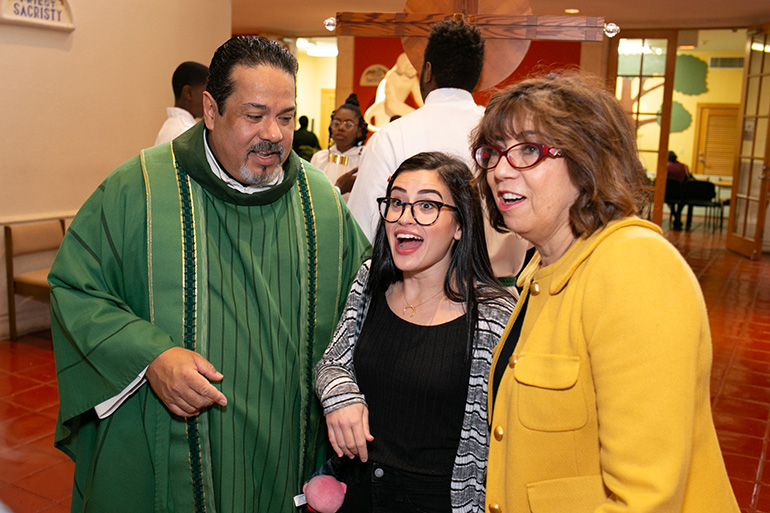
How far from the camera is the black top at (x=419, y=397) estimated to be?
4.80 feet

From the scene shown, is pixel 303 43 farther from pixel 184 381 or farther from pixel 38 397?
pixel 184 381

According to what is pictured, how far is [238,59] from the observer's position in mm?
1702

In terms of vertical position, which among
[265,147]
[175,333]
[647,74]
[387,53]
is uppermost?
[387,53]

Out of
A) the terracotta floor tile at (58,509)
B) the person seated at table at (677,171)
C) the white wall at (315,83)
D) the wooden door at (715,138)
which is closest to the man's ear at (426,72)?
the terracotta floor tile at (58,509)

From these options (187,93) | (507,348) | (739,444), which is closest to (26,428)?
(187,93)

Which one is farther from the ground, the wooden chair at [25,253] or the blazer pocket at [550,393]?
the blazer pocket at [550,393]

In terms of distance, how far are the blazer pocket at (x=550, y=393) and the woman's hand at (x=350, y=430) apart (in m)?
0.41

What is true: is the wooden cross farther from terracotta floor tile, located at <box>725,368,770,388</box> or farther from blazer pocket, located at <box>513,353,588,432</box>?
terracotta floor tile, located at <box>725,368,770,388</box>

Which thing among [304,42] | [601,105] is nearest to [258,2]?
[304,42]

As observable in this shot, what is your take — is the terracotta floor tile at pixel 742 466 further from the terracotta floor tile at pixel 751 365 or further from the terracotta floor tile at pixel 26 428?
the terracotta floor tile at pixel 26 428

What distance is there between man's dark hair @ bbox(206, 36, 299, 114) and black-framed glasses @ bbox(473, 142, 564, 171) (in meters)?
0.73

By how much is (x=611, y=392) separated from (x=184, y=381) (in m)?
0.92

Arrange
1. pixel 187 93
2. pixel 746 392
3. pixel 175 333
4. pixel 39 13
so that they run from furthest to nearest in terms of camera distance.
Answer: pixel 39 13, pixel 746 392, pixel 187 93, pixel 175 333

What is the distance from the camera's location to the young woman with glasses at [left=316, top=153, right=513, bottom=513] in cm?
145
